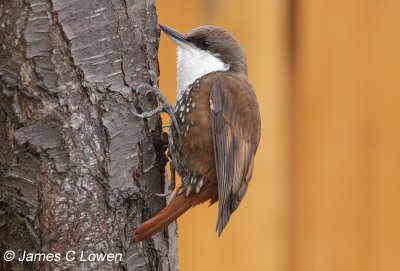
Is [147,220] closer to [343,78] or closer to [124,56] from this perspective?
[124,56]

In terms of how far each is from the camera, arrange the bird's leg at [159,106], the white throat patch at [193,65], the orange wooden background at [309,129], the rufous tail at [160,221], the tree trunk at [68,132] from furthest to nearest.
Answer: the orange wooden background at [309,129] → the white throat patch at [193,65] → the bird's leg at [159,106] → the rufous tail at [160,221] → the tree trunk at [68,132]

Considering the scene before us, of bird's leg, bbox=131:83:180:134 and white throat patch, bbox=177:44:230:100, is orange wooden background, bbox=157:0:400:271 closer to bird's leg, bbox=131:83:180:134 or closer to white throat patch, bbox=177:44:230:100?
white throat patch, bbox=177:44:230:100

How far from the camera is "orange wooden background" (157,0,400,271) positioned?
13.7 ft

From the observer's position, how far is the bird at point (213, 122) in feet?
12.0

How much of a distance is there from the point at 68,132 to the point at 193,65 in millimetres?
1106

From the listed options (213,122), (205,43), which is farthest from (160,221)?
(205,43)

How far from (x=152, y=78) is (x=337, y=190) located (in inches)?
52.2

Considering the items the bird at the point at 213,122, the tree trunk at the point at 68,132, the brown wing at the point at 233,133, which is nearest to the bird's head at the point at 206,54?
the bird at the point at 213,122

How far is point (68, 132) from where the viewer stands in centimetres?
310

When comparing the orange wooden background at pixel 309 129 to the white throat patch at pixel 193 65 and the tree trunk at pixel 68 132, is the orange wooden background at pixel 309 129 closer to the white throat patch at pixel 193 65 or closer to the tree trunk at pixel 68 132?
the white throat patch at pixel 193 65

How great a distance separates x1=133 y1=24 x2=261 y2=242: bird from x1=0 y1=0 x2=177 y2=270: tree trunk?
396 millimetres

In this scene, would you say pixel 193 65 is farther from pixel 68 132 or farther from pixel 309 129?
pixel 68 132

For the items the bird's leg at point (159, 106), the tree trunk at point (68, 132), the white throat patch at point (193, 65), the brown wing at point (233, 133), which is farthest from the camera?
the white throat patch at point (193, 65)

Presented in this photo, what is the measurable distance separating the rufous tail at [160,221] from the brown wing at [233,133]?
0.70ft
